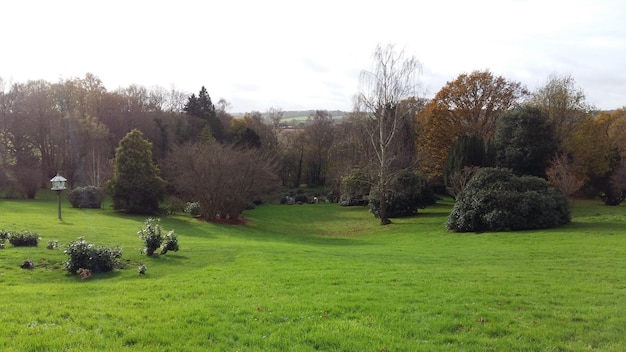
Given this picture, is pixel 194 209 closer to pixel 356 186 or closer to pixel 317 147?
pixel 356 186

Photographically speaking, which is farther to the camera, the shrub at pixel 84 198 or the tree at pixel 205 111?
the tree at pixel 205 111

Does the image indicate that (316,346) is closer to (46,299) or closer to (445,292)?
(445,292)

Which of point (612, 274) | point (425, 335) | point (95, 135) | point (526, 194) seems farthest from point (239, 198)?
point (425, 335)

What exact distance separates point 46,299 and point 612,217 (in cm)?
2658

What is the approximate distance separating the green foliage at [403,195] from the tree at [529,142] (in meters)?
6.62

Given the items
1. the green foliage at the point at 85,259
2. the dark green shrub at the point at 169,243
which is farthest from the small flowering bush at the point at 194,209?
the green foliage at the point at 85,259

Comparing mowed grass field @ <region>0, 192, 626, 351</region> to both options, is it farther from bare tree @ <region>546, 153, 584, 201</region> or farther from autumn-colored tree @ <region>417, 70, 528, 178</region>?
autumn-colored tree @ <region>417, 70, 528, 178</region>

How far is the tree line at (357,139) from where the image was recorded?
3095 centimetres

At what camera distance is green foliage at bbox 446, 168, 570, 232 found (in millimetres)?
21688

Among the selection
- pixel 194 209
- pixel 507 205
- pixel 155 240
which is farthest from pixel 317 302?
pixel 194 209

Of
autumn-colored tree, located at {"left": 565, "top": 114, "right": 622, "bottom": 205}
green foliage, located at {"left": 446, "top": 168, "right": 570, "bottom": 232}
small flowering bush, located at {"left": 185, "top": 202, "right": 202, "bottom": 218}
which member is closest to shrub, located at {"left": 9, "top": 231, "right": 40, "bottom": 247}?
small flowering bush, located at {"left": 185, "top": 202, "right": 202, "bottom": 218}

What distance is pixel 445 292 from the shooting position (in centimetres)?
828

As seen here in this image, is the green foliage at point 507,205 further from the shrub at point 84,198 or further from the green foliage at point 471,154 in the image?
the shrub at point 84,198

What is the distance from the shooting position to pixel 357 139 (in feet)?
161
